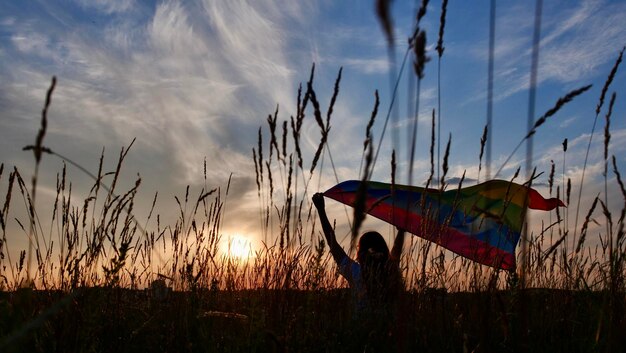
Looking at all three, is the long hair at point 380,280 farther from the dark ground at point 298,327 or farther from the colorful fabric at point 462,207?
the colorful fabric at point 462,207

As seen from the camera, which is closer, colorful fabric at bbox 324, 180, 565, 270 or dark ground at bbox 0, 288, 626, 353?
dark ground at bbox 0, 288, 626, 353

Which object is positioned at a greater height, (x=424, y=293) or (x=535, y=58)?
(x=535, y=58)

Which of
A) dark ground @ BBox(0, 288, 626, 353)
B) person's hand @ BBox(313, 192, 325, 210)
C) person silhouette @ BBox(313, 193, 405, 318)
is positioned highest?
person's hand @ BBox(313, 192, 325, 210)

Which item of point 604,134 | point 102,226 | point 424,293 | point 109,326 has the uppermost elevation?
point 604,134

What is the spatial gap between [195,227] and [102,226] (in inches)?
42.7

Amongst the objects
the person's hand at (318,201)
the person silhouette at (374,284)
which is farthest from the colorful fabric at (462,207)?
the person silhouette at (374,284)

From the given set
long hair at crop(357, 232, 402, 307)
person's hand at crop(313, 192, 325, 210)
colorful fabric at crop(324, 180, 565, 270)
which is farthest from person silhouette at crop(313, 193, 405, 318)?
person's hand at crop(313, 192, 325, 210)

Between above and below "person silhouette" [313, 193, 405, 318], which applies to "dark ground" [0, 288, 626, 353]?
below

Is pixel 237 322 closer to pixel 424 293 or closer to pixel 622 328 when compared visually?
pixel 424 293

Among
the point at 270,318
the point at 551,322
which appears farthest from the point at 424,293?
the point at 270,318

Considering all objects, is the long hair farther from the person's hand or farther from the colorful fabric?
the person's hand

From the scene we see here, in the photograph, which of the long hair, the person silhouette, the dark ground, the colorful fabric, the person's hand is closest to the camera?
the dark ground

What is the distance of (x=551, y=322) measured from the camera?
248 centimetres

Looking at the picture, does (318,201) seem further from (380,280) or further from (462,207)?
(380,280)
